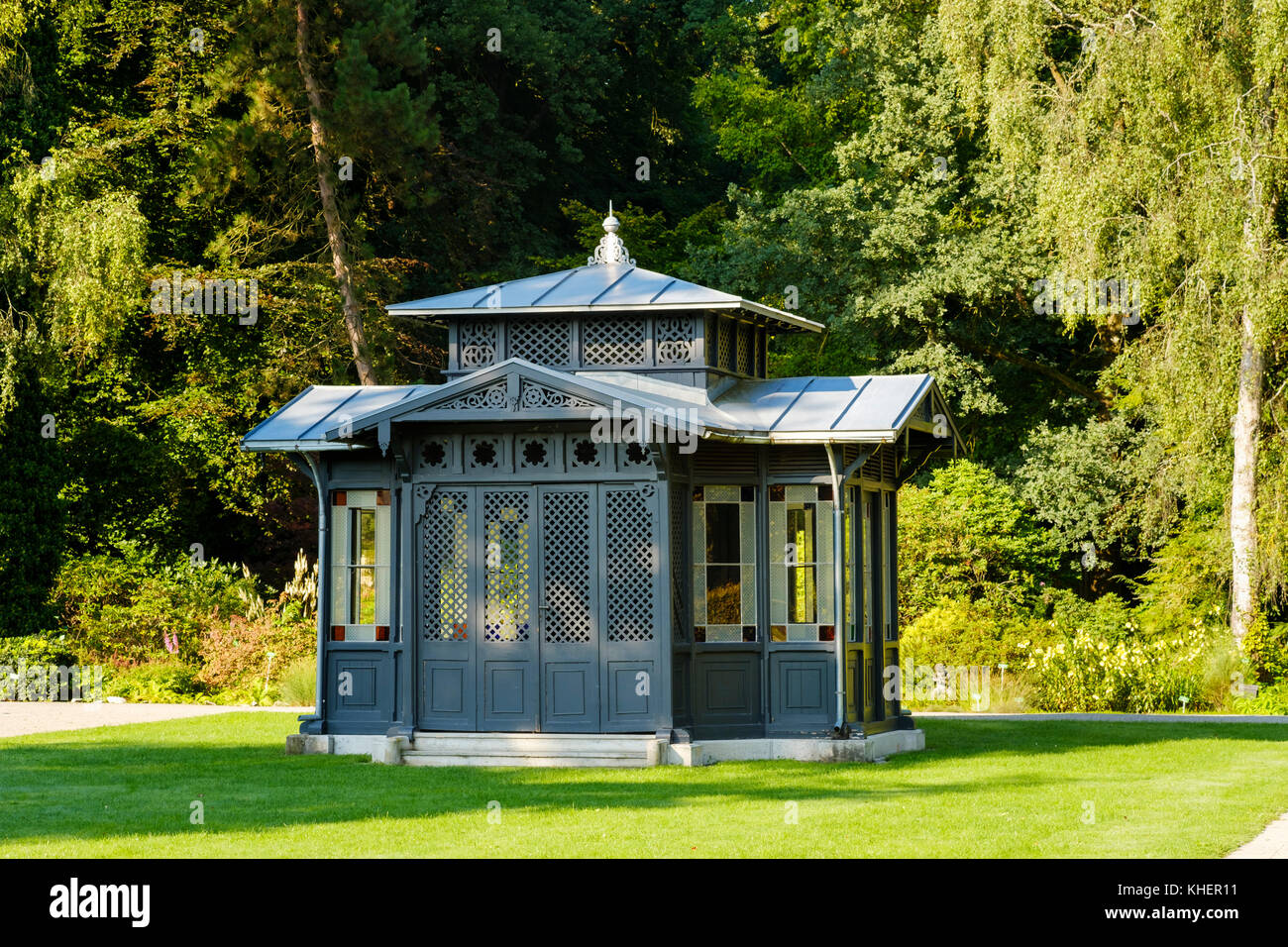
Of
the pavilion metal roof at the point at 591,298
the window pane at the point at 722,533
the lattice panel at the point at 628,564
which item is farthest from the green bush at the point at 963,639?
the lattice panel at the point at 628,564

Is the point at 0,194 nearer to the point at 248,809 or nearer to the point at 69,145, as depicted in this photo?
the point at 69,145

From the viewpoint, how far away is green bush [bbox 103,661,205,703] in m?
23.5

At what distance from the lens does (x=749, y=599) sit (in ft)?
51.8

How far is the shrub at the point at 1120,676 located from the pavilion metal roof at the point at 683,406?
21.3ft

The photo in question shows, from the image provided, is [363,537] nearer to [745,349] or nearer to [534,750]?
[534,750]

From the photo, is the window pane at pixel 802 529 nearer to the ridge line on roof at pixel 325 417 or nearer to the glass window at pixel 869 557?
the glass window at pixel 869 557

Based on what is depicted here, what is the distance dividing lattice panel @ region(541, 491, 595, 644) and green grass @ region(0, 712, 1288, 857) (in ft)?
4.96

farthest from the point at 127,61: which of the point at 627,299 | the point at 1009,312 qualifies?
the point at 627,299

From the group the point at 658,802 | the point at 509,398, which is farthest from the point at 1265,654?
the point at 658,802

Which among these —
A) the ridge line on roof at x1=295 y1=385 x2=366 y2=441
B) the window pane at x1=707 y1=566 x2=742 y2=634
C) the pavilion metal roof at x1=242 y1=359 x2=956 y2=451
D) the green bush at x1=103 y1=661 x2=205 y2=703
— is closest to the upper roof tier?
the pavilion metal roof at x1=242 y1=359 x2=956 y2=451

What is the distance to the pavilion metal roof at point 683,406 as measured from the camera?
14766 mm

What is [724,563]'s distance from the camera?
15812 millimetres

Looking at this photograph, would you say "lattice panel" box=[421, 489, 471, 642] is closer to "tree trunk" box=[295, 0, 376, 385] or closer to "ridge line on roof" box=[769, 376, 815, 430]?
"ridge line on roof" box=[769, 376, 815, 430]

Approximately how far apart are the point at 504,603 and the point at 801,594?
118 inches
